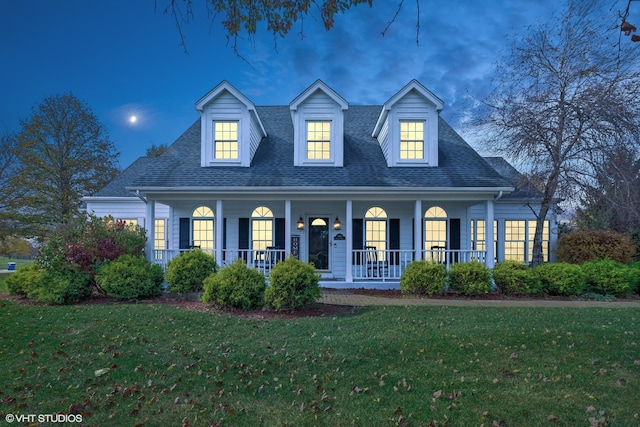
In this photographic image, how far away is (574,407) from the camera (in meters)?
3.78

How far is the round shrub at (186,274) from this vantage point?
9422 millimetres

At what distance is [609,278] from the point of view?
1033 cm

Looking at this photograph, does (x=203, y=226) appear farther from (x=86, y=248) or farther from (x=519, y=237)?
(x=519, y=237)

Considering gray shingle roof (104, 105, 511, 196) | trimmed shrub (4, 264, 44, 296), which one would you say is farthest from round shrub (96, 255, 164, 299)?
gray shingle roof (104, 105, 511, 196)

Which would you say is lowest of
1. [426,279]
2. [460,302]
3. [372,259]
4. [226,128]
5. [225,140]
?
[460,302]

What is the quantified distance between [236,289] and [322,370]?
152 inches

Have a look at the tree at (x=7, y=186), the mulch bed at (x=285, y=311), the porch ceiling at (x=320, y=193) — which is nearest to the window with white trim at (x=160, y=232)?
the porch ceiling at (x=320, y=193)

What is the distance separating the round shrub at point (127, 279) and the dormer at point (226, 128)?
4.35m

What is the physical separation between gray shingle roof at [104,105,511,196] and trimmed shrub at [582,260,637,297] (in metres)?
3.46

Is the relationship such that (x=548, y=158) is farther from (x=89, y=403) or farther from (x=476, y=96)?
(x=89, y=403)

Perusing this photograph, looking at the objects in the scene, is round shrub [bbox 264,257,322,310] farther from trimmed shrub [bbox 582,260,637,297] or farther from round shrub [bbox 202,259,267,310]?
trimmed shrub [bbox 582,260,637,297]

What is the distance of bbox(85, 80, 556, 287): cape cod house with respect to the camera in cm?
1145

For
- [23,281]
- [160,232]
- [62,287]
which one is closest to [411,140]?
[160,232]

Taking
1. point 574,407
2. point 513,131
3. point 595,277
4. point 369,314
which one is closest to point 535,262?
point 595,277
